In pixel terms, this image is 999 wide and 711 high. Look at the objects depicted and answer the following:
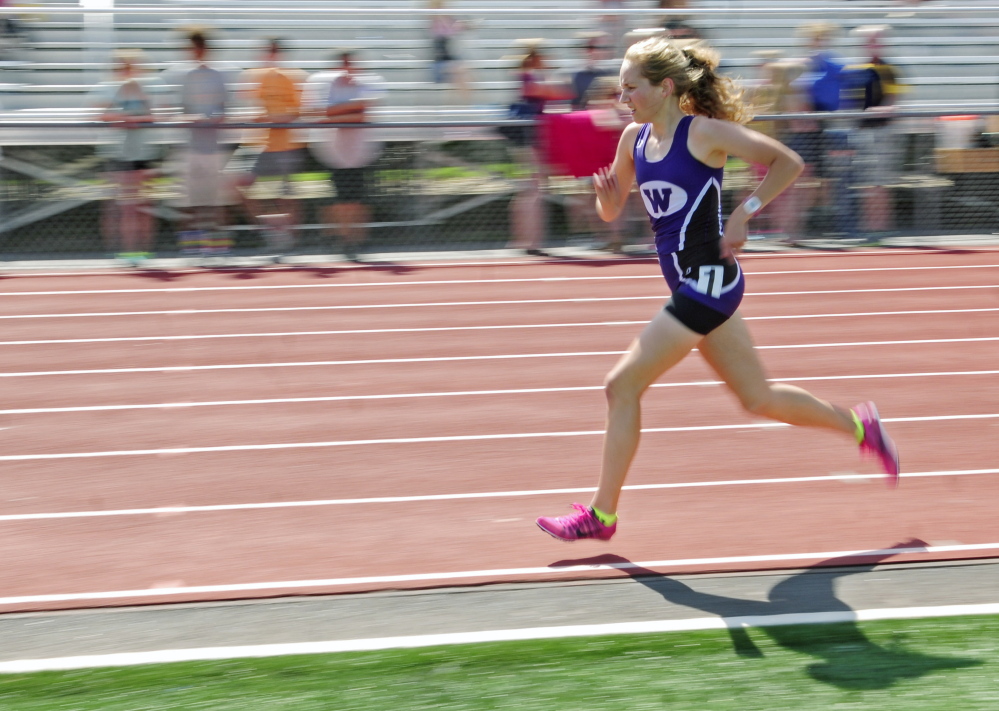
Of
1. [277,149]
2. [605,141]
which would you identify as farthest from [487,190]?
[277,149]

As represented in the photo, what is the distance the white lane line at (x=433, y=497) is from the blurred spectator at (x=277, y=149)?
6.42 meters

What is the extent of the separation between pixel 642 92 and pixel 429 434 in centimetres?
261

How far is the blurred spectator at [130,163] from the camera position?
11102 mm

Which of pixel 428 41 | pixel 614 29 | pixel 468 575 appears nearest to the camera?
pixel 468 575

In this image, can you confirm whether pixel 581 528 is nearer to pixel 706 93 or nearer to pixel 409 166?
pixel 706 93

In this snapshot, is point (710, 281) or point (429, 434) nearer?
point (710, 281)

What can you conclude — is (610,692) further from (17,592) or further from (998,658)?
(17,592)

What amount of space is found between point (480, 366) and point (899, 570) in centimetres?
386

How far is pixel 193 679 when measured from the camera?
3619mm

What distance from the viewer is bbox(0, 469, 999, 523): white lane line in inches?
206

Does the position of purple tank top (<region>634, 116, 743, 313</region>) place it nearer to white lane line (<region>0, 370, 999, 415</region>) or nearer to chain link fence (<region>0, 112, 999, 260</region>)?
white lane line (<region>0, 370, 999, 415</region>)

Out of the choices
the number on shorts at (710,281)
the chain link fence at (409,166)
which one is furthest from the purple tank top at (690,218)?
the chain link fence at (409,166)

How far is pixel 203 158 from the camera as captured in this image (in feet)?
36.9

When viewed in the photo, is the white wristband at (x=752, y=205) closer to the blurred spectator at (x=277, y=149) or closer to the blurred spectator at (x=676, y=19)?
the blurred spectator at (x=277, y=149)
